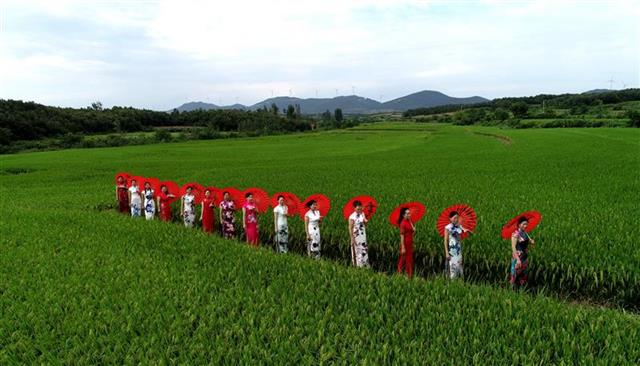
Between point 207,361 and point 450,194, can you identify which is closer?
point 207,361

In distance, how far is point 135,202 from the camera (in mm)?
12570

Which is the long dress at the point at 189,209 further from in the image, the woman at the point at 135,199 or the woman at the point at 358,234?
the woman at the point at 358,234

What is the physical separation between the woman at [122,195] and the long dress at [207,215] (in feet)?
15.9

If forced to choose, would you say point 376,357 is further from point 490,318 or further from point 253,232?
point 253,232

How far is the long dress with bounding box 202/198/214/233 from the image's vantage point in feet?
33.5

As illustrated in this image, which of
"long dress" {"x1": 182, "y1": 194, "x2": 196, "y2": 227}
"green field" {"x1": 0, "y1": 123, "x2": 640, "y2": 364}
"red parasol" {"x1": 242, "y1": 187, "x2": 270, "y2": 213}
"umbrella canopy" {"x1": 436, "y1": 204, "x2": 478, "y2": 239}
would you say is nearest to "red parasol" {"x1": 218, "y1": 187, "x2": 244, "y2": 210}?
"red parasol" {"x1": 242, "y1": 187, "x2": 270, "y2": 213}

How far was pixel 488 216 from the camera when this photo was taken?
9773 millimetres

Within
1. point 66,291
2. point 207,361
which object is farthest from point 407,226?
point 66,291

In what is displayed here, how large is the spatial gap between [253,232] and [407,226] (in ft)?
11.6

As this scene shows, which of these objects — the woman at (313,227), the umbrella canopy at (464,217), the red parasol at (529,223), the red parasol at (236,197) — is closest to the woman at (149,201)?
the red parasol at (236,197)

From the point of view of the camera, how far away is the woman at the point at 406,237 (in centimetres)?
743

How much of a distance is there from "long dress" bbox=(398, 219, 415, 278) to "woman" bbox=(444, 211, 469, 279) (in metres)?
0.64

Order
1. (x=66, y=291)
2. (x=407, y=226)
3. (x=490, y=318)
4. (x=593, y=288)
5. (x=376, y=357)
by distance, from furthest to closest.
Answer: (x=407, y=226) → (x=593, y=288) → (x=66, y=291) → (x=490, y=318) → (x=376, y=357)

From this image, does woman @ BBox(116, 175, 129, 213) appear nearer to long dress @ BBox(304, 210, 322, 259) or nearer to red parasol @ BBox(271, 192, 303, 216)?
red parasol @ BBox(271, 192, 303, 216)
